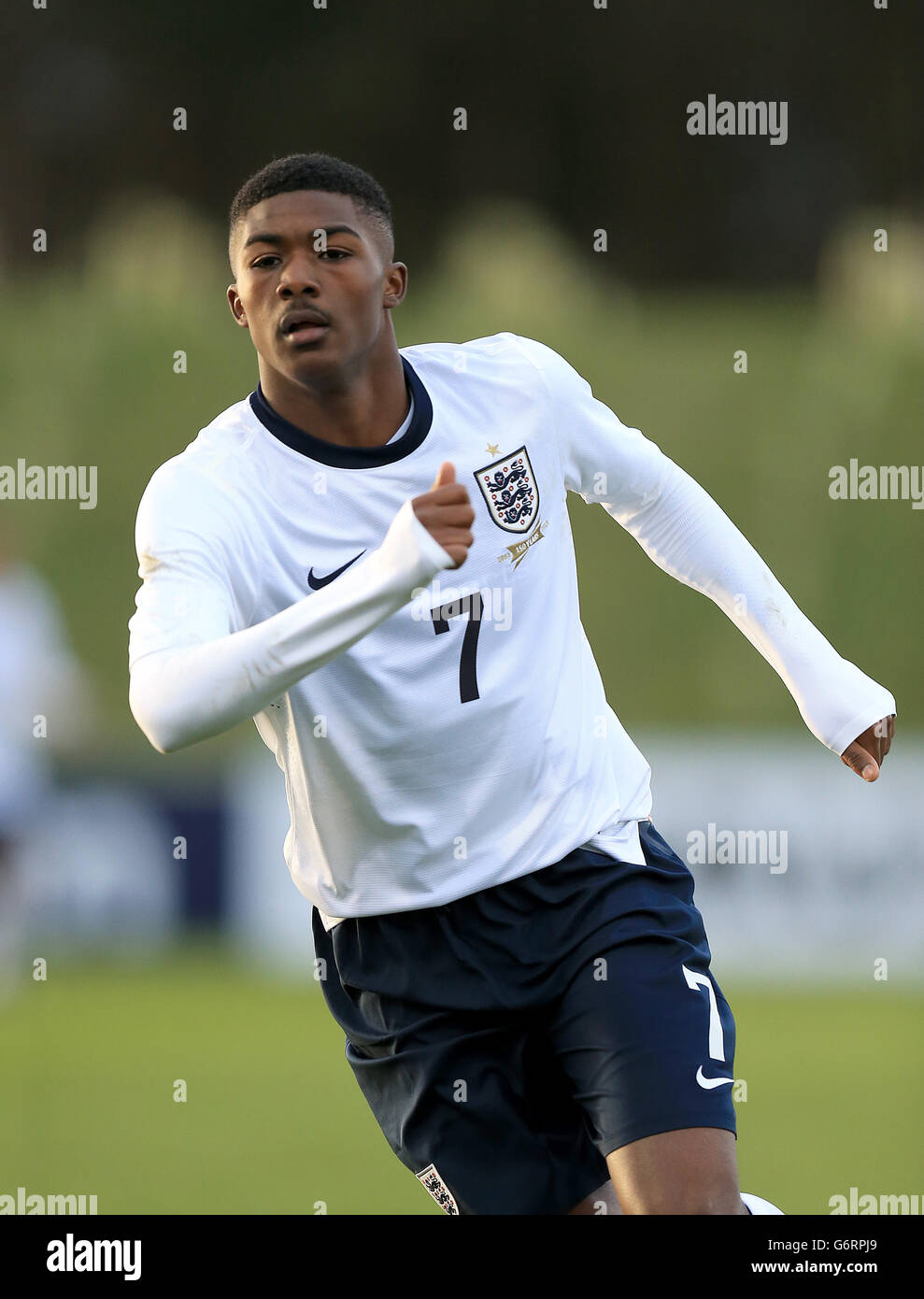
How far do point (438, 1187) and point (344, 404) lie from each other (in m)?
1.41

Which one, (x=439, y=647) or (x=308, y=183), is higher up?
(x=308, y=183)

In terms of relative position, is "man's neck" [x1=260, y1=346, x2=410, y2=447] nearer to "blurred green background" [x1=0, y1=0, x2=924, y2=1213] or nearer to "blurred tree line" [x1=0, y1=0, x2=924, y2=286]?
"blurred green background" [x1=0, y1=0, x2=924, y2=1213]

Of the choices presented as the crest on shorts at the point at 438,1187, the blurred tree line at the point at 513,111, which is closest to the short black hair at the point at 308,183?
the crest on shorts at the point at 438,1187

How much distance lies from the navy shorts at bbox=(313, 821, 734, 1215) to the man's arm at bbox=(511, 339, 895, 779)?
41 cm

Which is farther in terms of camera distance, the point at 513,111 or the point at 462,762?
the point at 513,111

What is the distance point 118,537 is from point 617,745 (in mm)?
7096

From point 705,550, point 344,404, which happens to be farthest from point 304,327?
point 705,550

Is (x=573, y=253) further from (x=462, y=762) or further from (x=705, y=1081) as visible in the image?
(x=705, y=1081)

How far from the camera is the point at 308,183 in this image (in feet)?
9.09

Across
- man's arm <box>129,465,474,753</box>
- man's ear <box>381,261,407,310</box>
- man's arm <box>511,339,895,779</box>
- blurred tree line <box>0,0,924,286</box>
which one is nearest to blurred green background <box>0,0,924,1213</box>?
blurred tree line <box>0,0,924,286</box>

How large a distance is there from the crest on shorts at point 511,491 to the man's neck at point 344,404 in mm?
191

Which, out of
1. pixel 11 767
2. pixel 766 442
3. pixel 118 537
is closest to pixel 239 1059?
pixel 11 767

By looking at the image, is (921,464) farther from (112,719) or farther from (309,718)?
(309,718)

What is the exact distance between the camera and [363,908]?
113 inches
